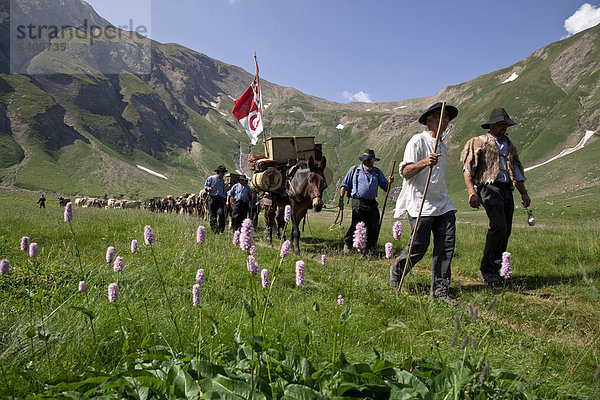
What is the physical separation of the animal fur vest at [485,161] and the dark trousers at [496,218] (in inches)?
7.5

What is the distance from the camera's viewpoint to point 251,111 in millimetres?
14719

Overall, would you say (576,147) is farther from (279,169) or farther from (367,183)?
(367,183)

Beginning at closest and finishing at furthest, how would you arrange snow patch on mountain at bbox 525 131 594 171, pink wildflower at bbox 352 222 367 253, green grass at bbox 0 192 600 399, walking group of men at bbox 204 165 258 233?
green grass at bbox 0 192 600 399 < pink wildflower at bbox 352 222 367 253 < walking group of men at bbox 204 165 258 233 < snow patch on mountain at bbox 525 131 594 171

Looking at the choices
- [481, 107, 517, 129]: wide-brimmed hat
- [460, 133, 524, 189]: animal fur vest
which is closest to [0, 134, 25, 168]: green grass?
[460, 133, 524, 189]: animal fur vest

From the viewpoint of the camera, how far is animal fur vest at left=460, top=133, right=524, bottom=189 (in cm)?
621

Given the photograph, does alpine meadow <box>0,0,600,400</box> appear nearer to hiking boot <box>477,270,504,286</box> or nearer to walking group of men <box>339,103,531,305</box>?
hiking boot <box>477,270,504,286</box>

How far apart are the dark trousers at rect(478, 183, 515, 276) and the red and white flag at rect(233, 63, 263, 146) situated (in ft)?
33.2

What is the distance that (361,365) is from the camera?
76.7 inches

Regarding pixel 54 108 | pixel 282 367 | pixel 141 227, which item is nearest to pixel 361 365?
pixel 282 367

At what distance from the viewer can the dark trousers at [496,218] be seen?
613cm

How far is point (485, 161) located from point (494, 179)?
41 cm

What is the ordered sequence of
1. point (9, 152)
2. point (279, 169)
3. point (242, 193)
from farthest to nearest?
point (9, 152), point (242, 193), point (279, 169)

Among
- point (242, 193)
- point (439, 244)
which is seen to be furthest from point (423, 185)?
point (242, 193)

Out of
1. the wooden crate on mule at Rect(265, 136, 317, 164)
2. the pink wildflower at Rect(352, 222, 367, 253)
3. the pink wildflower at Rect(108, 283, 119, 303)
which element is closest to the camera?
the pink wildflower at Rect(108, 283, 119, 303)
